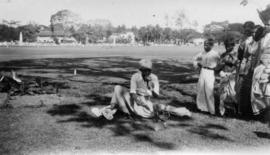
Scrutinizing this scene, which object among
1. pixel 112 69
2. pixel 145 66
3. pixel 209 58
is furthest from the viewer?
pixel 112 69

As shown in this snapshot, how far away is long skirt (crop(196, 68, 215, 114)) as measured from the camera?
7277 mm

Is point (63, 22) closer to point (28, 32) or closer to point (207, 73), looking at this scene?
point (28, 32)

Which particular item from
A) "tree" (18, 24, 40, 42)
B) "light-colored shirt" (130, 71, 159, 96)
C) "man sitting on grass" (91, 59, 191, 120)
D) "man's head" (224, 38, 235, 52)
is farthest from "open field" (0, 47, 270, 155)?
"tree" (18, 24, 40, 42)

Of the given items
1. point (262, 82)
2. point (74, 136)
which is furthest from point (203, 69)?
point (74, 136)

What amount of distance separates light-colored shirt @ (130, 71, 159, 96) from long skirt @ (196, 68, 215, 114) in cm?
135

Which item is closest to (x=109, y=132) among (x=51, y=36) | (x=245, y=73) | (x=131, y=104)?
(x=131, y=104)

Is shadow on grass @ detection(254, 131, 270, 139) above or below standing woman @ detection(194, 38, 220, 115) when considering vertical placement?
below

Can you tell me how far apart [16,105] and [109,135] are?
371cm

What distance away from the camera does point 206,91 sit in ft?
24.2

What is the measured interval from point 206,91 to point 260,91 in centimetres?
119

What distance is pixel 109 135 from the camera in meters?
5.90

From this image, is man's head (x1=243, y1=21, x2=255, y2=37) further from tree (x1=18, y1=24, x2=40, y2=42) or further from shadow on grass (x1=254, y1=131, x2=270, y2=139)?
tree (x1=18, y1=24, x2=40, y2=42)

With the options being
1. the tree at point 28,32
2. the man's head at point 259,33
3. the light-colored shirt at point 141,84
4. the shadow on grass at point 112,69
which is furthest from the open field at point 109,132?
the tree at point 28,32

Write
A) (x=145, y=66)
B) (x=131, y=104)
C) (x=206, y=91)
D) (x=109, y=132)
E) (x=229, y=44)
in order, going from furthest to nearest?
(x=229, y=44)
(x=206, y=91)
(x=131, y=104)
(x=145, y=66)
(x=109, y=132)
